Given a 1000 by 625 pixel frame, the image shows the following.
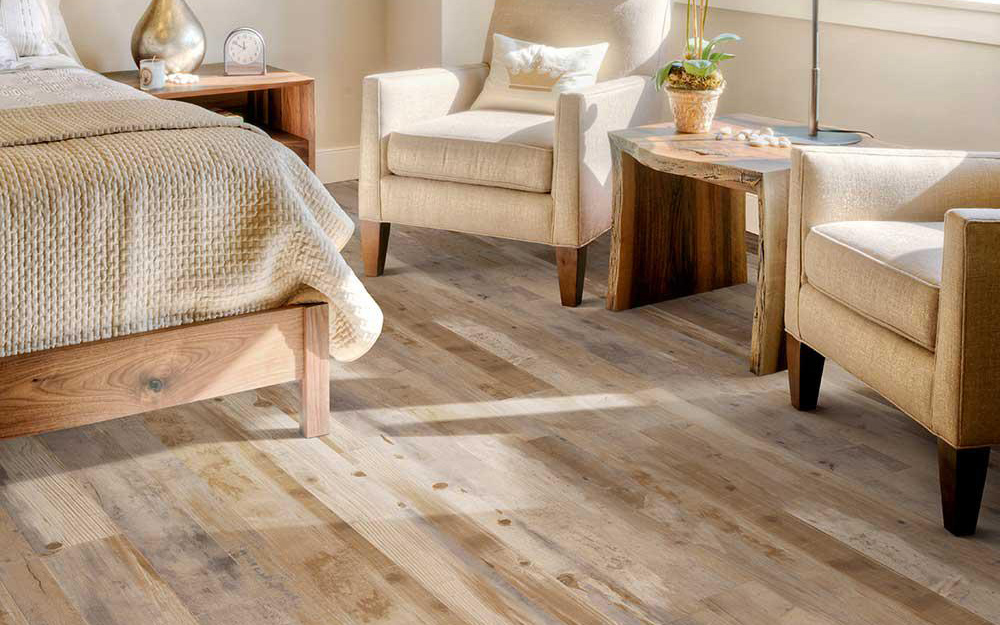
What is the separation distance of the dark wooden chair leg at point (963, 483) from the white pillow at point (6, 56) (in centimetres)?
261

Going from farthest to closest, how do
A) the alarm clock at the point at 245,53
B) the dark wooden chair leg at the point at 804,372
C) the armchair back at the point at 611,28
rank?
the alarm clock at the point at 245,53
the armchair back at the point at 611,28
the dark wooden chair leg at the point at 804,372

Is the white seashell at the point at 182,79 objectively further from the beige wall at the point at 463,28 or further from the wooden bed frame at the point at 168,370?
the wooden bed frame at the point at 168,370

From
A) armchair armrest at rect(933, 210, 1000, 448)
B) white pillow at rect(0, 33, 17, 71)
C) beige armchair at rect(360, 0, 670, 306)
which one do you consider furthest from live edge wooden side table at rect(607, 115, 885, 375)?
white pillow at rect(0, 33, 17, 71)

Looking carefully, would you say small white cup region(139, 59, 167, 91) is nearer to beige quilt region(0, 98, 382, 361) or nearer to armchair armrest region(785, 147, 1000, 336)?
beige quilt region(0, 98, 382, 361)

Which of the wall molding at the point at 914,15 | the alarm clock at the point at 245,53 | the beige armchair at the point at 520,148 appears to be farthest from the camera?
the alarm clock at the point at 245,53

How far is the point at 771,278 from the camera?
2.65 meters

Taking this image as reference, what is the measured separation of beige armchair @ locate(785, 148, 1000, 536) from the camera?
1905mm

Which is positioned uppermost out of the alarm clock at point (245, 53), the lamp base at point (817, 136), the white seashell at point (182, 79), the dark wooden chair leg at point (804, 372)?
the alarm clock at point (245, 53)

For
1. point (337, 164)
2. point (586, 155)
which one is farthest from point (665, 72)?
point (337, 164)

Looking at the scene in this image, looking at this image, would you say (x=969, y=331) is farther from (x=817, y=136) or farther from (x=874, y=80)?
(x=874, y=80)

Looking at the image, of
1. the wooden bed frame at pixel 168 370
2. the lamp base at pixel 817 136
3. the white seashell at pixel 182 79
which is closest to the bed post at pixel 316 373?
the wooden bed frame at pixel 168 370

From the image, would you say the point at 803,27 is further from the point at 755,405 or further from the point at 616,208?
the point at 755,405

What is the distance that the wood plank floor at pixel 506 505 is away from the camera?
181 cm

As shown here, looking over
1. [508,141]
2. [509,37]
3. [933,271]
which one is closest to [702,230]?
[508,141]
